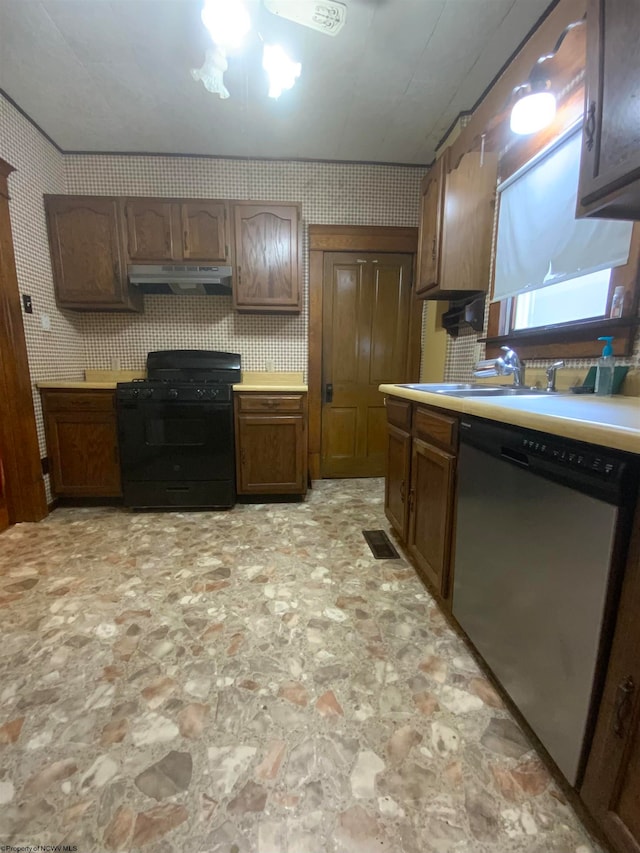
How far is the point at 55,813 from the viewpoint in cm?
83

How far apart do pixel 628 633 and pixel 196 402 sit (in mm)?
2374

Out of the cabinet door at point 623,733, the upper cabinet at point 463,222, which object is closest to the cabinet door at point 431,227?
the upper cabinet at point 463,222

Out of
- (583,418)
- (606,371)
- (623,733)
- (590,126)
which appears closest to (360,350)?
(606,371)

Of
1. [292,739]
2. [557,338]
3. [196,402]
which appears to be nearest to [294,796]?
[292,739]

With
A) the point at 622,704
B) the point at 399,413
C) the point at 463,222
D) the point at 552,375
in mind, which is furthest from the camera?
the point at 463,222

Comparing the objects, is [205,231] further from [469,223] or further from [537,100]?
[537,100]

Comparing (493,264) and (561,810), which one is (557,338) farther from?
(561,810)

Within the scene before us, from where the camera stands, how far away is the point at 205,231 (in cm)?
264

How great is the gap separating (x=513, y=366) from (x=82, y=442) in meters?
2.79

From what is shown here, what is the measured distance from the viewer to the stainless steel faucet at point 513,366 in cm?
171

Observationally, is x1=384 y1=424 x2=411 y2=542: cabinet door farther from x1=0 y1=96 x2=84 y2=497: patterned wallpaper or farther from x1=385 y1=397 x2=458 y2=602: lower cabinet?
x1=0 y1=96 x2=84 y2=497: patterned wallpaper

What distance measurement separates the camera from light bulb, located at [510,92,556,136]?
55.3 inches

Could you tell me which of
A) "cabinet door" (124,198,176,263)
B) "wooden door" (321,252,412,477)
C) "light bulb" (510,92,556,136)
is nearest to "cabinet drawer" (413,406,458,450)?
"light bulb" (510,92,556,136)

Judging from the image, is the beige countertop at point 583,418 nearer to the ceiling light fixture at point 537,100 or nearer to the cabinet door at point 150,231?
the ceiling light fixture at point 537,100
